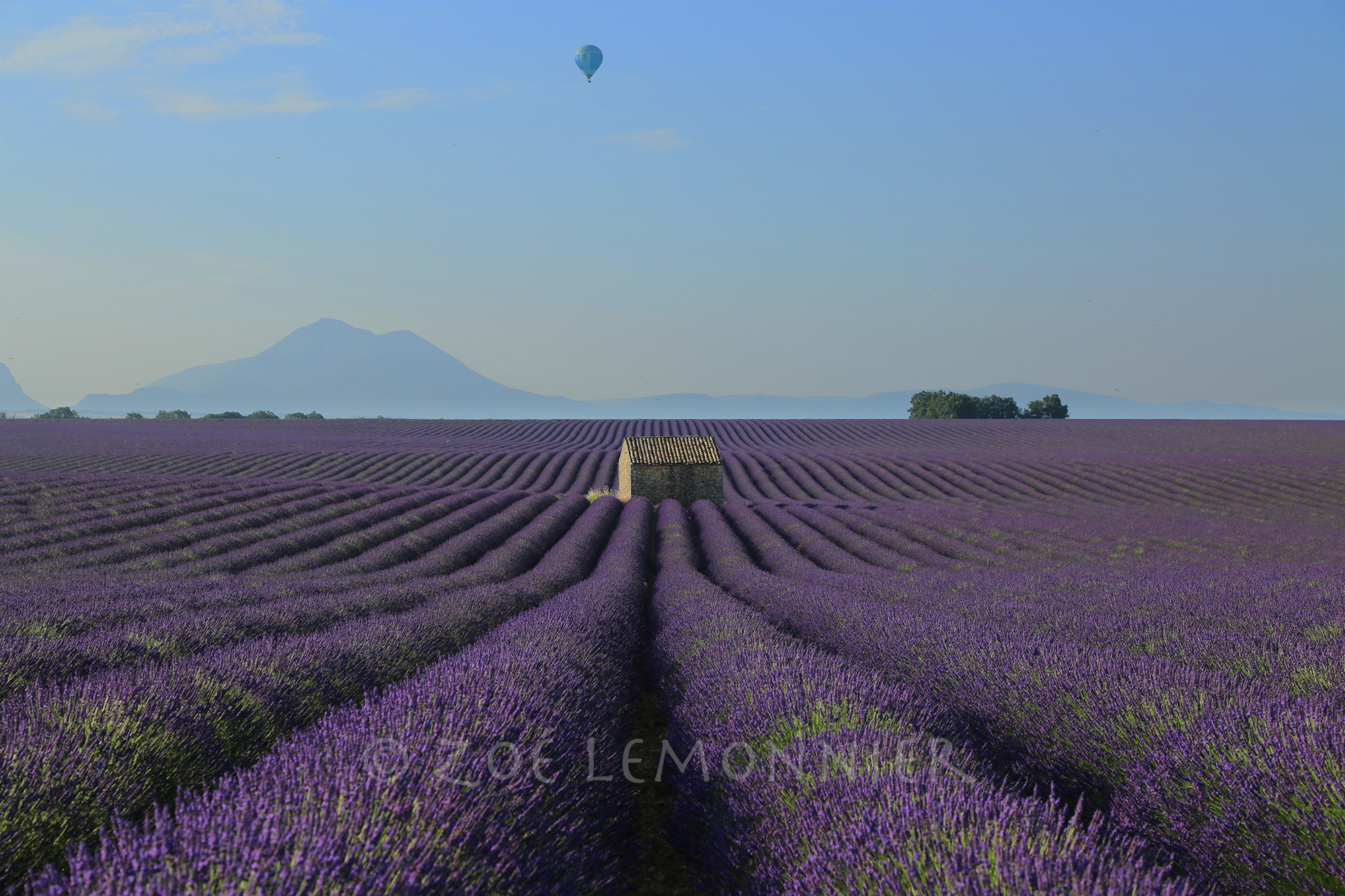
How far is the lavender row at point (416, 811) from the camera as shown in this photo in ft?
4.73

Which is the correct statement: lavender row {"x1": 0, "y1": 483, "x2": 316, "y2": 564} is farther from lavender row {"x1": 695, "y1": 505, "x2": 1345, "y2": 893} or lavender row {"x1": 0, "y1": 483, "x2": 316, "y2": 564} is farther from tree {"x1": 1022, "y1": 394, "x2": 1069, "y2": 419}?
tree {"x1": 1022, "y1": 394, "x2": 1069, "y2": 419}

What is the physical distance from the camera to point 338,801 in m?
1.73

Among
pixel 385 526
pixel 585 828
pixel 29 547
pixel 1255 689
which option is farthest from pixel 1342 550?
pixel 29 547

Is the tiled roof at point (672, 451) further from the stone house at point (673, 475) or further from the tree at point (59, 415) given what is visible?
the tree at point (59, 415)

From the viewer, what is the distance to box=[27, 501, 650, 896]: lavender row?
1442 mm

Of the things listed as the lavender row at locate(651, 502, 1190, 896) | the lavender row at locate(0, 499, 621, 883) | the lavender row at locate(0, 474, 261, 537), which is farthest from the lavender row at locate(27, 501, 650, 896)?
the lavender row at locate(0, 474, 261, 537)

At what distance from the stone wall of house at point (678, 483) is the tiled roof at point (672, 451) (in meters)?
0.16

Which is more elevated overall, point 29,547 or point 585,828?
point 585,828

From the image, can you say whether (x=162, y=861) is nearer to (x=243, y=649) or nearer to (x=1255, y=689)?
(x=243, y=649)

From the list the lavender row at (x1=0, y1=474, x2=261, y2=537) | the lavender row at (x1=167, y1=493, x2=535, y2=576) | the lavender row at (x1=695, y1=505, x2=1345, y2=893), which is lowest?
the lavender row at (x1=167, y1=493, x2=535, y2=576)

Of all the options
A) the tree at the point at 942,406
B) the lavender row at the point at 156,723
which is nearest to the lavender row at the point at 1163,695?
the lavender row at the point at 156,723

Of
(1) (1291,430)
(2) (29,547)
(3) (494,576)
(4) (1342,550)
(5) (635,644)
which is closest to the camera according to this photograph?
(5) (635,644)

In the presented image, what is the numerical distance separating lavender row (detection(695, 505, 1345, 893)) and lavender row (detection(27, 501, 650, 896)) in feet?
6.33

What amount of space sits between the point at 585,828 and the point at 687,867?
1.08 m
